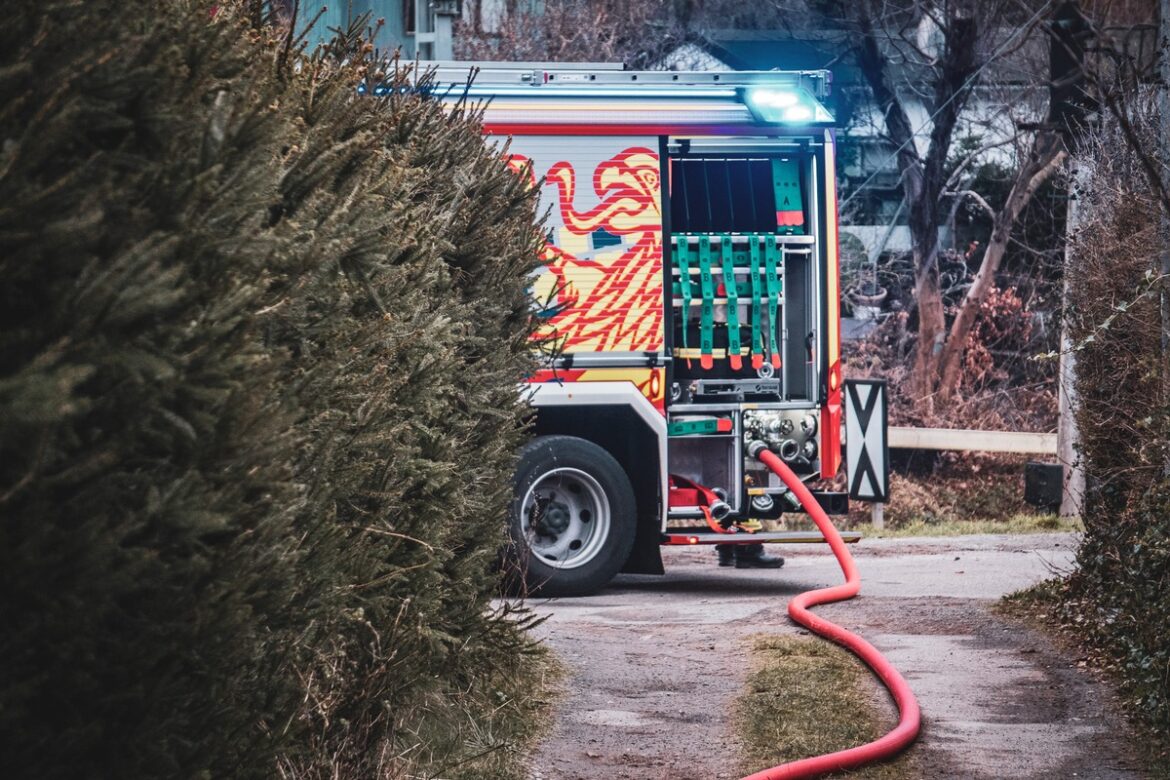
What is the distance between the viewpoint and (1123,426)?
786 centimetres

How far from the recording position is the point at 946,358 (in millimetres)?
23047

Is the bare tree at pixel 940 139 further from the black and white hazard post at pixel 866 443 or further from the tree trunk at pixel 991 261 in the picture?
the black and white hazard post at pixel 866 443

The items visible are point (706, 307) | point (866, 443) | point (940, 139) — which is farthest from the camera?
point (940, 139)

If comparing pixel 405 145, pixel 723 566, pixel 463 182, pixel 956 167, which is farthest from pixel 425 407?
pixel 956 167

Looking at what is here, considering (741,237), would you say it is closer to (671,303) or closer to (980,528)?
(671,303)

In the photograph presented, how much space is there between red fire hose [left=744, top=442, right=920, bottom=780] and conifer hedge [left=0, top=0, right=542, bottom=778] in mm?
1709

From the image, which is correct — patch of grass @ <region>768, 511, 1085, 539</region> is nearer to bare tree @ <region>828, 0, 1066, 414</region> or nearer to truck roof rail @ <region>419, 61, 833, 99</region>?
truck roof rail @ <region>419, 61, 833, 99</region>

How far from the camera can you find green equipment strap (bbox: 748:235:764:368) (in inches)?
451

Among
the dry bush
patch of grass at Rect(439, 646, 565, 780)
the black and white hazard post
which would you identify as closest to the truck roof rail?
the black and white hazard post

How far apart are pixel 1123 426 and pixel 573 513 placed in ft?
13.9

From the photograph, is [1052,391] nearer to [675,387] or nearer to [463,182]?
[675,387]

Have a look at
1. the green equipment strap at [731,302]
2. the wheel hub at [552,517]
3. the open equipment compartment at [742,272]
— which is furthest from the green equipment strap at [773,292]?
the wheel hub at [552,517]

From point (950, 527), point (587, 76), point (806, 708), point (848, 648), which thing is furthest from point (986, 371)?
point (806, 708)

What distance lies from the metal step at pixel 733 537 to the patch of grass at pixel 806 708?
269cm
